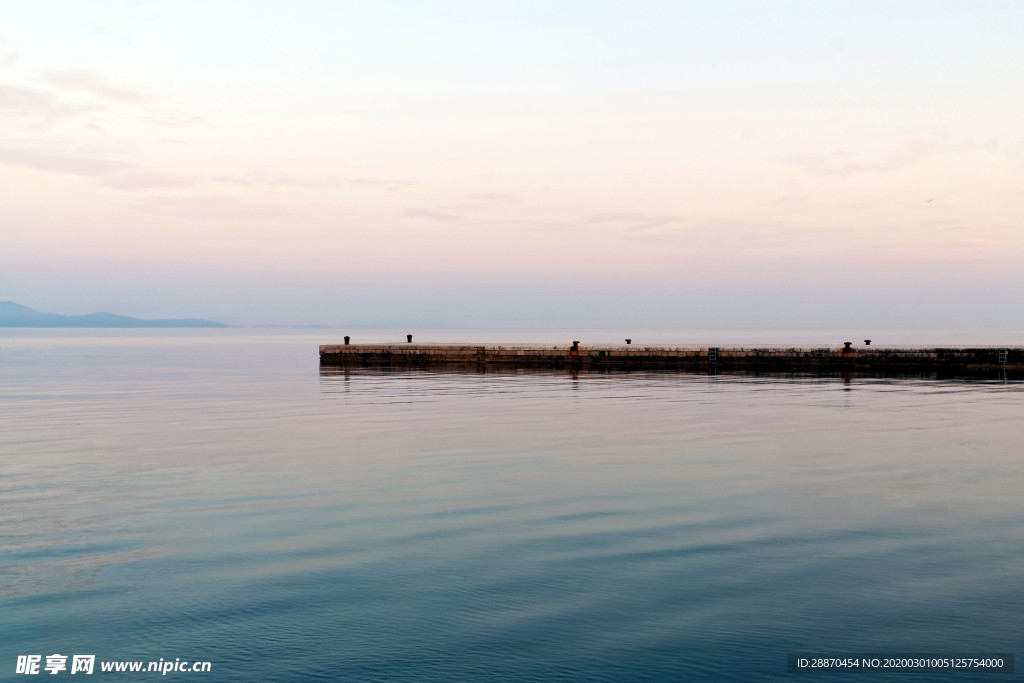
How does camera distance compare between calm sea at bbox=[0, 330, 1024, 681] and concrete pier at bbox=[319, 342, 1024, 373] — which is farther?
concrete pier at bbox=[319, 342, 1024, 373]

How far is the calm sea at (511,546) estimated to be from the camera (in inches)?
412

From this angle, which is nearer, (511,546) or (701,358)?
(511,546)

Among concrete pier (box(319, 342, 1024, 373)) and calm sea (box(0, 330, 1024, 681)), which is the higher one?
concrete pier (box(319, 342, 1024, 373))

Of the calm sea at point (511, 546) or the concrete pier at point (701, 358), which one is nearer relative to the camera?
the calm sea at point (511, 546)

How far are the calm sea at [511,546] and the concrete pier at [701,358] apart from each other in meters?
40.0

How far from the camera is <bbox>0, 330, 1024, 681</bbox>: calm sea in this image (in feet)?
34.3

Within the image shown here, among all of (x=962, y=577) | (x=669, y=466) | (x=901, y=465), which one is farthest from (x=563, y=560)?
(x=901, y=465)

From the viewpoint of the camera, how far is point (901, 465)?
2355 centimetres

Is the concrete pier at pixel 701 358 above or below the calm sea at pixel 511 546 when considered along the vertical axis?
above

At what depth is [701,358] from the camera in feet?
253

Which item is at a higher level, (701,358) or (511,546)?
(701,358)

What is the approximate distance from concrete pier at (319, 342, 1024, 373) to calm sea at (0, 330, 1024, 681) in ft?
131

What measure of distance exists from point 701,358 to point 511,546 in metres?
64.2

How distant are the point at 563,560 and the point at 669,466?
9968 millimetres
